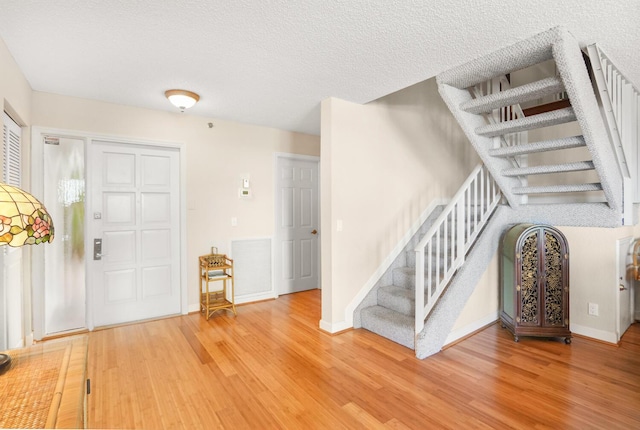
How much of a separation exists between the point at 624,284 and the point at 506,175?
5.16ft

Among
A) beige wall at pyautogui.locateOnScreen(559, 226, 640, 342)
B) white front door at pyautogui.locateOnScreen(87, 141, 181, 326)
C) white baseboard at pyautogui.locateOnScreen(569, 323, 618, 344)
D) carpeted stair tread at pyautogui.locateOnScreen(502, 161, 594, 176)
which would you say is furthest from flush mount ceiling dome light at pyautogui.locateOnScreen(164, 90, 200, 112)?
white baseboard at pyautogui.locateOnScreen(569, 323, 618, 344)

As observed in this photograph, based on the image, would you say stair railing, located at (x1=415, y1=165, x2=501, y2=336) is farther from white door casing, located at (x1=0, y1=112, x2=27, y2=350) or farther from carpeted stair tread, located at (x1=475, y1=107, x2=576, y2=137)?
white door casing, located at (x1=0, y1=112, x2=27, y2=350)

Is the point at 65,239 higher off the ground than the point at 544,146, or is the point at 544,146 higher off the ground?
the point at 544,146

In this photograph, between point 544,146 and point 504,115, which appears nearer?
point 544,146

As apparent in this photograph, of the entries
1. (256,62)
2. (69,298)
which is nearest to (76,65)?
(256,62)

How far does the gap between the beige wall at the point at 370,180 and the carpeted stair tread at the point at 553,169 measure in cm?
118

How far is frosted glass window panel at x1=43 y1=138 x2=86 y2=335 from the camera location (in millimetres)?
3254

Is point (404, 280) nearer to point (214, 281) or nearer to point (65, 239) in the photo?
point (214, 281)

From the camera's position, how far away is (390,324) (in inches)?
123

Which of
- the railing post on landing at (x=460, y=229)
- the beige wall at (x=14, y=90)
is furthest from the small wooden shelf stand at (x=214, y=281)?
the railing post on landing at (x=460, y=229)

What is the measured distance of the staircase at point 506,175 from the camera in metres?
2.29

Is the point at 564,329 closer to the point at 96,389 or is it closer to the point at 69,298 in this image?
the point at 96,389

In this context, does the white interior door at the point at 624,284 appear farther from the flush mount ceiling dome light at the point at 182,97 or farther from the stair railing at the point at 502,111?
the flush mount ceiling dome light at the point at 182,97

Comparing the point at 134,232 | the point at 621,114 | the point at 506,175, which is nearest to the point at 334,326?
the point at 506,175
